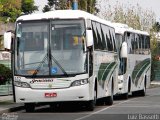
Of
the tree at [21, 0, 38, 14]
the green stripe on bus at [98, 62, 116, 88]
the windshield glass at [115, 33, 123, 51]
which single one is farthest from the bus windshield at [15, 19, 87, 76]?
the tree at [21, 0, 38, 14]

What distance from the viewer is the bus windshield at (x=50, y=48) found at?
23.7m

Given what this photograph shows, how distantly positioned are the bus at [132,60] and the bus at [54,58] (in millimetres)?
8113

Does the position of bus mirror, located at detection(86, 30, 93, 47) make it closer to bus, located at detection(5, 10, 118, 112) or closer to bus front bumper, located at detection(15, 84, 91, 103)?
bus, located at detection(5, 10, 118, 112)

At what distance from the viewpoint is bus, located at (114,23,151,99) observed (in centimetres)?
3328

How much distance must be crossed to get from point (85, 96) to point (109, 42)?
5.51 meters

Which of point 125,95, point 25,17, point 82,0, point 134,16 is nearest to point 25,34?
point 25,17

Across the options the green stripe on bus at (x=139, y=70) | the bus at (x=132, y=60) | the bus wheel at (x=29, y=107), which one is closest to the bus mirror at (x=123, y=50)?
the bus at (x=132, y=60)

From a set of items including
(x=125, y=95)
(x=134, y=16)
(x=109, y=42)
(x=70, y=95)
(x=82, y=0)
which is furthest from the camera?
(x=134, y=16)

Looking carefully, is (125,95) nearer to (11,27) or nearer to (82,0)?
(82,0)

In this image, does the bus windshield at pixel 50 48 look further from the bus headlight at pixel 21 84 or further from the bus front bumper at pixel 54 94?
the bus front bumper at pixel 54 94

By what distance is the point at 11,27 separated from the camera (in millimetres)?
63750

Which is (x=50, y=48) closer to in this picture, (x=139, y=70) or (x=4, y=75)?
(x=4, y=75)

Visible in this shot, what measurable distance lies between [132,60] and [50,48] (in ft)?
40.5

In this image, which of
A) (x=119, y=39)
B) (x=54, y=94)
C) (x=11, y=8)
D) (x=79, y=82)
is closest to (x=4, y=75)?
(x=54, y=94)
